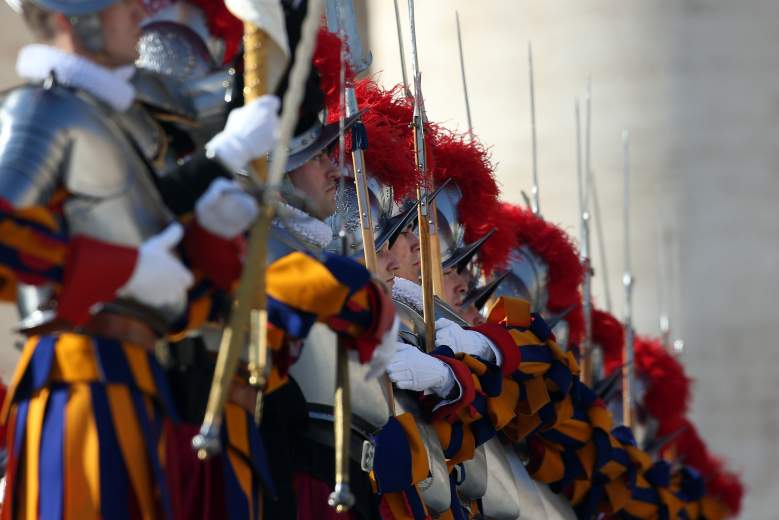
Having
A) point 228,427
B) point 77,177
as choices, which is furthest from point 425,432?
point 77,177

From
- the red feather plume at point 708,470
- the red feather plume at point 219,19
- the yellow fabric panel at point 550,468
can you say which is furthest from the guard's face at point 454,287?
the red feather plume at point 708,470

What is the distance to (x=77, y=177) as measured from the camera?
3.55 m

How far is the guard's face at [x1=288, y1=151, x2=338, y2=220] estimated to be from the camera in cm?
468

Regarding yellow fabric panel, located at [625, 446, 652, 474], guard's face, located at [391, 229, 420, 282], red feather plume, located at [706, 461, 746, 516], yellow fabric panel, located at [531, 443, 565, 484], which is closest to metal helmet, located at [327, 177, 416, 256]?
guard's face, located at [391, 229, 420, 282]

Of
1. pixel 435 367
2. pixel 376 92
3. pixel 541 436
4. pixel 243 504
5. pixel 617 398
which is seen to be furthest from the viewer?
pixel 617 398

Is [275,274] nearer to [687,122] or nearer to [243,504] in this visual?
[243,504]

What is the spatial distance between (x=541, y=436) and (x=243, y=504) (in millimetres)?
2786

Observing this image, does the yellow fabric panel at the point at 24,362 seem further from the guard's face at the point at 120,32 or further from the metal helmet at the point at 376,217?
the metal helmet at the point at 376,217

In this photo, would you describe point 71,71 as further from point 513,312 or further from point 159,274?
point 513,312

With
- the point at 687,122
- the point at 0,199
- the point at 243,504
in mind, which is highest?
the point at 687,122

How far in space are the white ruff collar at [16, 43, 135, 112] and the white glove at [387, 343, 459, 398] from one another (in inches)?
56.4

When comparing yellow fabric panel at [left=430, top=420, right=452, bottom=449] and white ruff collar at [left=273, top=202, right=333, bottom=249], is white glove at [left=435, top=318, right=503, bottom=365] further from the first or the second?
white ruff collar at [left=273, top=202, right=333, bottom=249]

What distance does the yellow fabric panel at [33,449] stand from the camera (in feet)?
11.8

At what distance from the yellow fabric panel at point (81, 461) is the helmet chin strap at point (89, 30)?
59cm
